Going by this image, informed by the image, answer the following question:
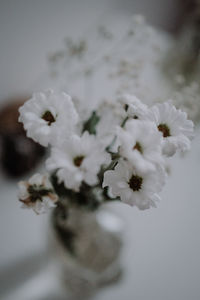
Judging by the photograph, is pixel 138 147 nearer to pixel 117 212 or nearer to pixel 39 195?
pixel 39 195

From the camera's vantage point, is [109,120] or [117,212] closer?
[109,120]

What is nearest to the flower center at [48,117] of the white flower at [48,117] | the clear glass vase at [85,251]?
the white flower at [48,117]

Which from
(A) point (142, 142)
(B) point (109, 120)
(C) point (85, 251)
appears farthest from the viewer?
(C) point (85, 251)

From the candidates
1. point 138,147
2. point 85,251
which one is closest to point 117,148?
point 138,147

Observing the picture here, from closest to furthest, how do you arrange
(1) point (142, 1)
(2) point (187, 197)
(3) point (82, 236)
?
(3) point (82, 236)
(2) point (187, 197)
(1) point (142, 1)

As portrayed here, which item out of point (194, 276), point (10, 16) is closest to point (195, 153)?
point (194, 276)

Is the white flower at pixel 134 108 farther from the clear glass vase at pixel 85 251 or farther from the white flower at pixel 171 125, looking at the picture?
the clear glass vase at pixel 85 251

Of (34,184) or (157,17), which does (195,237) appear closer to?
(34,184)
